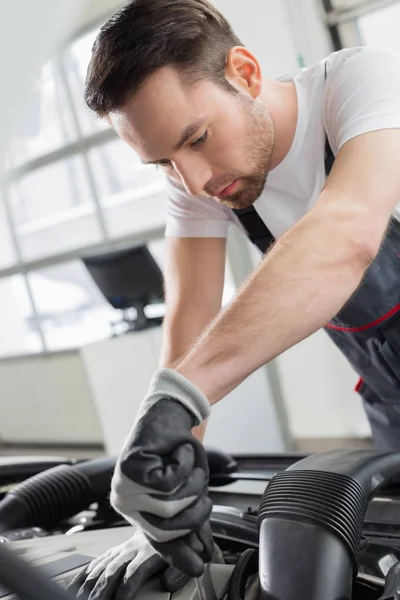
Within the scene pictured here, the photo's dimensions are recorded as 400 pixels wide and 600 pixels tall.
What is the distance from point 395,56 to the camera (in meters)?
1.07

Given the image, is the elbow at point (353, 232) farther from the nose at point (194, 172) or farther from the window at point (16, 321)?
the window at point (16, 321)

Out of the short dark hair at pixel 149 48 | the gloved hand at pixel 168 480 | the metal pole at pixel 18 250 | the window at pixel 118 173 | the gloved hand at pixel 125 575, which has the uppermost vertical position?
the short dark hair at pixel 149 48

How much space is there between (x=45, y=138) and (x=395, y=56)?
3997mm

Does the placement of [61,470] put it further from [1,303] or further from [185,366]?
[1,303]

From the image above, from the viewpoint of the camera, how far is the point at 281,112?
1.20 metres

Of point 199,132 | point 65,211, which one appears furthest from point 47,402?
point 199,132

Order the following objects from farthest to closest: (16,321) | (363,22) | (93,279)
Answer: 1. (16,321)
2. (93,279)
3. (363,22)

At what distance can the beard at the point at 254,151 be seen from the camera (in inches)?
42.4

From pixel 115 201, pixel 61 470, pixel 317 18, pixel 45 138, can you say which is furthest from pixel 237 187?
pixel 45 138

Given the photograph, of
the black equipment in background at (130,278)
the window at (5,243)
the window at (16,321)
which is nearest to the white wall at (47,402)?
the window at (16,321)

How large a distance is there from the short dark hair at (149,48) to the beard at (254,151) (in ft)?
0.23

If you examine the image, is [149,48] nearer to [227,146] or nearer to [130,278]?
[227,146]

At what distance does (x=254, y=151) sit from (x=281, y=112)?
13 cm

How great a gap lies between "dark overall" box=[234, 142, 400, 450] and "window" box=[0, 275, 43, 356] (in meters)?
3.97
